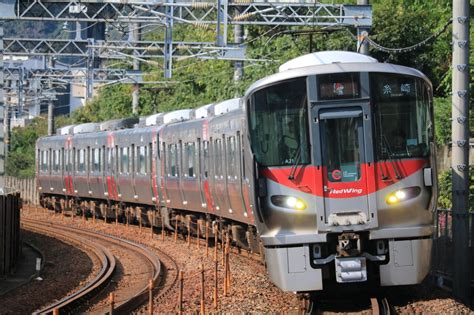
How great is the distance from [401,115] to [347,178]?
102cm

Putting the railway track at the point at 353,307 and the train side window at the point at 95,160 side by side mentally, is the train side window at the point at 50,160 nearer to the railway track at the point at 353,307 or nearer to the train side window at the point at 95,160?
the train side window at the point at 95,160

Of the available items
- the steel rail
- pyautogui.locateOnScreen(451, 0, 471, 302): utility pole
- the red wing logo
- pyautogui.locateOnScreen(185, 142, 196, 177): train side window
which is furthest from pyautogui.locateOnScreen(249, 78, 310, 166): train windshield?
pyautogui.locateOnScreen(185, 142, 196, 177): train side window

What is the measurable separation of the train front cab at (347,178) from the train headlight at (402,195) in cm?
1

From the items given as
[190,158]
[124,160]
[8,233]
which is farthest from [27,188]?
[8,233]

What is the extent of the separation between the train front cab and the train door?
0.01 m

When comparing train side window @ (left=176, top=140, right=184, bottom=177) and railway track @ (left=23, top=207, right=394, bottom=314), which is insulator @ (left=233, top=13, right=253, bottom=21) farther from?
railway track @ (left=23, top=207, right=394, bottom=314)

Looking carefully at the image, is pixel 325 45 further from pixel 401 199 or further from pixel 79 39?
pixel 401 199

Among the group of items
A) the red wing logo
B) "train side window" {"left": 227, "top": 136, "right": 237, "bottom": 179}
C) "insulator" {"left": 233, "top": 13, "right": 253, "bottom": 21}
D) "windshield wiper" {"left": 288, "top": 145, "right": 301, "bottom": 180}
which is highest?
"insulator" {"left": 233, "top": 13, "right": 253, "bottom": 21}

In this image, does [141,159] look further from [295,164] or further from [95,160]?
[295,164]

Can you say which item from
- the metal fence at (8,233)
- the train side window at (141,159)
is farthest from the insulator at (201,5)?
the metal fence at (8,233)

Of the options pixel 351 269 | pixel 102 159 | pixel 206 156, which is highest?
pixel 102 159

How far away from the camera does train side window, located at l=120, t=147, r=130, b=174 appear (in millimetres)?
30344

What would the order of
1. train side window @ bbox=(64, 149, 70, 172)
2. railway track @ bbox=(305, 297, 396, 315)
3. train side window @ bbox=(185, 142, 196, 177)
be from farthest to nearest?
1. train side window @ bbox=(64, 149, 70, 172)
2. train side window @ bbox=(185, 142, 196, 177)
3. railway track @ bbox=(305, 297, 396, 315)

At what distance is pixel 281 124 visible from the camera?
12.9m
